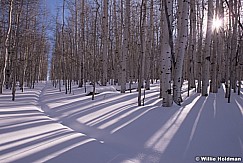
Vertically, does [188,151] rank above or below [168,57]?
below

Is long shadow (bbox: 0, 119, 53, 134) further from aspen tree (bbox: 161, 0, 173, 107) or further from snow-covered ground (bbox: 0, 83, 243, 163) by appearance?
aspen tree (bbox: 161, 0, 173, 107)

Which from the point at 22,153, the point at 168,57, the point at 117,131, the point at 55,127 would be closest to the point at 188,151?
the point at 117,131

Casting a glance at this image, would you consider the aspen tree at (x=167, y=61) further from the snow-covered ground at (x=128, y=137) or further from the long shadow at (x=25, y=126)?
the long shadow at (x=25, y=126)

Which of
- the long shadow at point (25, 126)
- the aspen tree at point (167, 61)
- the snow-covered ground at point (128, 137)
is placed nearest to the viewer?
the snow-covered ground at point (128, 137)

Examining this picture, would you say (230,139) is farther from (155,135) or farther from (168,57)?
(168,57)

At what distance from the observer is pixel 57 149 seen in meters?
3.98

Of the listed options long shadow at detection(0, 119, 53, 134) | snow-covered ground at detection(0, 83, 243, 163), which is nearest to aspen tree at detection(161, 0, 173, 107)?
snow-covered ground at detection(0, 83, 243, 163)

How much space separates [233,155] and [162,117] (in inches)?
102

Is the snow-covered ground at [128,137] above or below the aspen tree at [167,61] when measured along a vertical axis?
below

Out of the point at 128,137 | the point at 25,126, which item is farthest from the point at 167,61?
the point at 25,126

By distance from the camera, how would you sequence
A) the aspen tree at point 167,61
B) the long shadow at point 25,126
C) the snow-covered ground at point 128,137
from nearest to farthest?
the snow-covered ground at point 128,137, the long shadow at point 25,126, the aspen tree at point 167,61

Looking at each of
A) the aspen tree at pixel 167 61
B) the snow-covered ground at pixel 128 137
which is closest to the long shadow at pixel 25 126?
the snow-covered ground at pixel 128 137

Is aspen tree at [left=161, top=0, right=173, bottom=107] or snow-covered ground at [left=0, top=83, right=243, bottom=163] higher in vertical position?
aspen tree at [left=161, top=0, right=173, bottom=107]

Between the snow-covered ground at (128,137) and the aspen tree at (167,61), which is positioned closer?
the snow-covered ground at (128,137)
